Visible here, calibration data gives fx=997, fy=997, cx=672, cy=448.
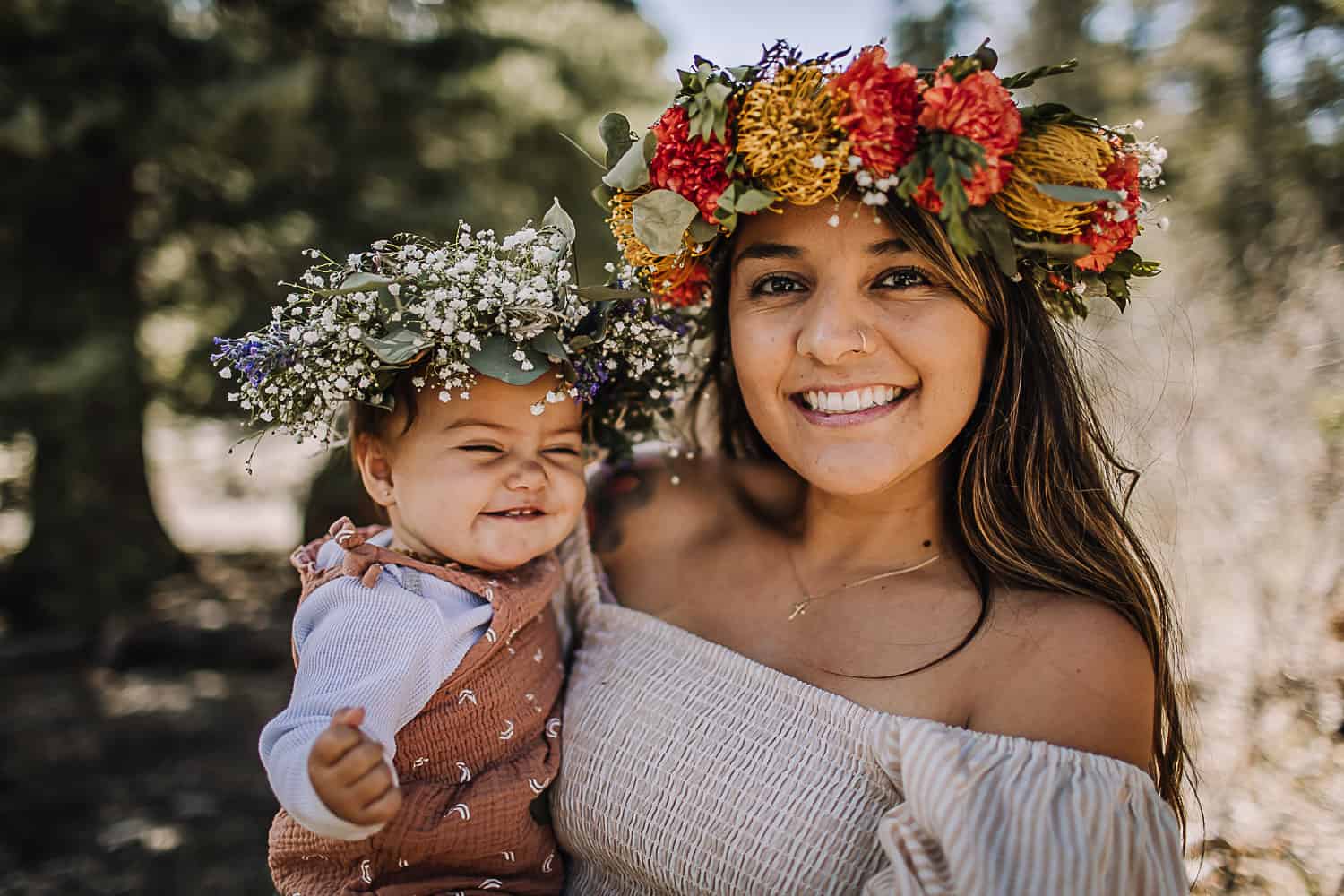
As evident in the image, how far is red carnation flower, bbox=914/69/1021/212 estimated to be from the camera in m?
1.89

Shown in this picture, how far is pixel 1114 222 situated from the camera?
80.8 inches

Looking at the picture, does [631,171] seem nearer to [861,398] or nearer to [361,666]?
[861,398]

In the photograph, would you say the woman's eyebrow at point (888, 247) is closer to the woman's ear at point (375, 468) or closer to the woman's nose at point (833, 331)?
the woman's nose at point (833, 331)

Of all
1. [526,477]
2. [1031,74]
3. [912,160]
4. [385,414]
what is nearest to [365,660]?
[526,477]

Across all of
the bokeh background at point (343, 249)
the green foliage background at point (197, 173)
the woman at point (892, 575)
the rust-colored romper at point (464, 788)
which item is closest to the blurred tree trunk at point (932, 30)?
the bokeh background at point (343, 249)

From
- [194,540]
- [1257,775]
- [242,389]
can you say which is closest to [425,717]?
[242,389]

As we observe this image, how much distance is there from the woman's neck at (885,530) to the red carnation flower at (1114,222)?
64 cm

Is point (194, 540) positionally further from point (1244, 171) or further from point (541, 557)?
point (1244, 171)

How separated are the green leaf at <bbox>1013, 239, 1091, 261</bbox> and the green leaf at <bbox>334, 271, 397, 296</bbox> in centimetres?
132

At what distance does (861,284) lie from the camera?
2146 mm

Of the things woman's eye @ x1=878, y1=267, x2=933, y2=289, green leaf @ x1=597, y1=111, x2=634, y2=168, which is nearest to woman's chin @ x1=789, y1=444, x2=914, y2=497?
woman's eye @ x1=878, y1=267, x2=933, y2=289

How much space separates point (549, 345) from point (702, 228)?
1.47ft

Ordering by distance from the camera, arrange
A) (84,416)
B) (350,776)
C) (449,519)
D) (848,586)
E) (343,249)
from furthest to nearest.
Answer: (84,416) → (343,249) → (848,586) → (449,519) → (350,776)

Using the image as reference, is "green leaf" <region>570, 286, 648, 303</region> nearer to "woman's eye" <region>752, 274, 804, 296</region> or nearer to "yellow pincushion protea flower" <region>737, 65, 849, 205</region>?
"woman's eye" <region>752, 274, 804, 296</region>
